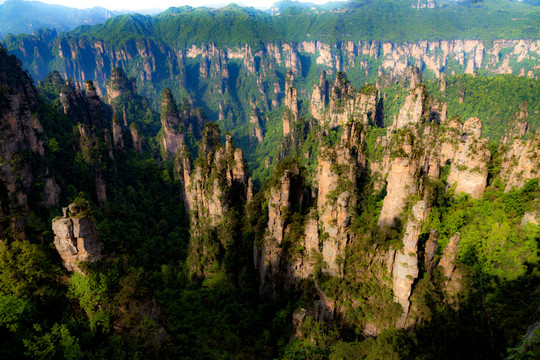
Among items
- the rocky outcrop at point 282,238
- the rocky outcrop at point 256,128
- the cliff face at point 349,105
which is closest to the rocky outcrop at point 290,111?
the cliff face at point 349,105

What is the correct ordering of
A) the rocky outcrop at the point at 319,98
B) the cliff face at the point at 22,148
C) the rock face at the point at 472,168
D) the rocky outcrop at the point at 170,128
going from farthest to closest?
the rocky outcrop at the point at 319,98 → the rocky outcrop at the point at 170,128 → the cliff face at the point at 22,148 → the rock face at the point at 472,168

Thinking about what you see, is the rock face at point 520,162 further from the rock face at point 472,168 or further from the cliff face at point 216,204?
the cliff face at point 216,204

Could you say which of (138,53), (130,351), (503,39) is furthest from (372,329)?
(503,39)

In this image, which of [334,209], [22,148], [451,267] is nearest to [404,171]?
[334,209]

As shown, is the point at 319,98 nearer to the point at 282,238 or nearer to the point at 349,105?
the point at 349,105

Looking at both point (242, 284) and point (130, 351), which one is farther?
point (242, 284)

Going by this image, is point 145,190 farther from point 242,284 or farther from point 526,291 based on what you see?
point 526,291
